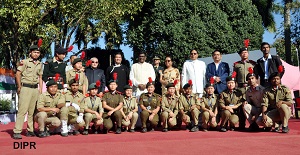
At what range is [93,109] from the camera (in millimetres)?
6941

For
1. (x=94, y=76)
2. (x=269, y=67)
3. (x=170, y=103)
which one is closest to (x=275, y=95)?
(x=269, y=67)

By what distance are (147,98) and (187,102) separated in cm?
81

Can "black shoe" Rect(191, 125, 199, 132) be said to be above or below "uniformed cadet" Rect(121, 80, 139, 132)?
below

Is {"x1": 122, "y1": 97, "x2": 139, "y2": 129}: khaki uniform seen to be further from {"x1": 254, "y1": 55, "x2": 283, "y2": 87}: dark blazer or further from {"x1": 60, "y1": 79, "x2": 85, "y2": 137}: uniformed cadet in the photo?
{"x1": 254, "y1": 55, "x2": 283, "y2": 87}: dark blazer

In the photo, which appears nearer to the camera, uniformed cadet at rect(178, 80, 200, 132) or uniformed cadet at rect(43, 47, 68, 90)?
uniformed cadet at rect(43, 47, 68, 90)

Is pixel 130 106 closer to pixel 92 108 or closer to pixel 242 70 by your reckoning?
pixel 92 108

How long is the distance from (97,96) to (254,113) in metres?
3.05

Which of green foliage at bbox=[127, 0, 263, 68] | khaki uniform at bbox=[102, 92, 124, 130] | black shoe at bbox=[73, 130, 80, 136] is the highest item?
green foliage at bbox=[127, 0, 263, 68]

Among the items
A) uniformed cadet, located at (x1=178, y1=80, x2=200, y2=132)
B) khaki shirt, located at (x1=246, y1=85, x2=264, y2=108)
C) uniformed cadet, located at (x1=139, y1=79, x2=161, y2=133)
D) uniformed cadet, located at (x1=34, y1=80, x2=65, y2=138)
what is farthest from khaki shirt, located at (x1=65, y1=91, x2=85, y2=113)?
khaki shirt, located at (x1=246, y1=85, x2=264, y2=108)

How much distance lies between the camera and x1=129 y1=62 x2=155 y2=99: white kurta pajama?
7.64 meters

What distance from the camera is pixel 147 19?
53.9ft

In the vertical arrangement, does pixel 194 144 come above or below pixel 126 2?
below

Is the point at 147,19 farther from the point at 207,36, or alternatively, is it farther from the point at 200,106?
the point at 200,106

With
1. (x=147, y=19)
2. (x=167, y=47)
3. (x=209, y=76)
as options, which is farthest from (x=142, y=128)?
(x=147, y=19)
